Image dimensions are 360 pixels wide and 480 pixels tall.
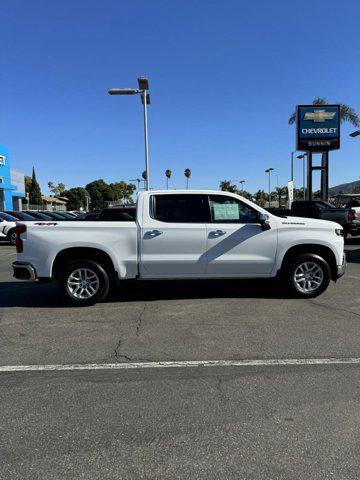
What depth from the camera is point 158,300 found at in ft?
24.4

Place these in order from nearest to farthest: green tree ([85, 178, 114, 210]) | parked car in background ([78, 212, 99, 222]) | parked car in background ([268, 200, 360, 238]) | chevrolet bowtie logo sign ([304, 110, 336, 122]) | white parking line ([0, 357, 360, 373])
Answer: white parking line ([0, 357, 360, 373])
parked car in background ([78, 212, 99, 222])
parked car in background ([268, 200, 360, 238])
chevrolet bowtie logo sign ([304, 110, 336, 122])
green tree ([85, 178, 114, 210])

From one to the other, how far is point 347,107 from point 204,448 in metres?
41.5

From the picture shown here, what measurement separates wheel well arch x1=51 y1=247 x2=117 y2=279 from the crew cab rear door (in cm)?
59

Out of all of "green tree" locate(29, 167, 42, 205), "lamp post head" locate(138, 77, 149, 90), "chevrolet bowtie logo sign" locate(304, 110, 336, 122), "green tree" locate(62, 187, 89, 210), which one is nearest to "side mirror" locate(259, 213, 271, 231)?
"lamp post head" locate(138, 77, 149, 90)

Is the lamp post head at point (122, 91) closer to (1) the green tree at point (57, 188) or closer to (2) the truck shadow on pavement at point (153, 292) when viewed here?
(2) the truck shadow on pavement at point (153, 292)

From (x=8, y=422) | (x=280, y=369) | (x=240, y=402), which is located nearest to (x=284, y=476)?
(x=240, y=402)

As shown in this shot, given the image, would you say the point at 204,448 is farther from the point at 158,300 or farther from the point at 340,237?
the point at 340,237

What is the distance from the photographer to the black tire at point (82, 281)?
696 centimetres

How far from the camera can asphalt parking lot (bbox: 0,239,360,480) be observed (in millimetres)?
2803

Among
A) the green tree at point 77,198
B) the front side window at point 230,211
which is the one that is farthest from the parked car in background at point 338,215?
the green tree at point 77,198

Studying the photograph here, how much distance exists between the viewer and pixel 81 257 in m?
7.06

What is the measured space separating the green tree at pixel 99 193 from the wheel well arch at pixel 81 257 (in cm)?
12420

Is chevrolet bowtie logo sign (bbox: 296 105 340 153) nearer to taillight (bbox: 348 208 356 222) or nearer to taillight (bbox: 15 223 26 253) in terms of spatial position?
taillight (bbox: 348 208 356 222)

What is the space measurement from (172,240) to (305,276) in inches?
96.0
